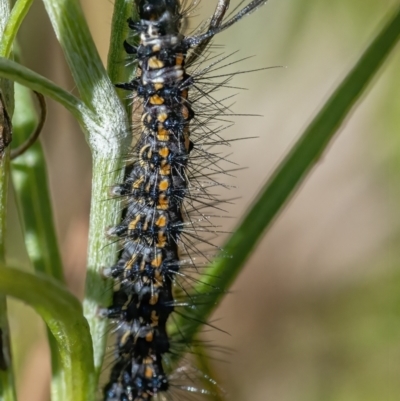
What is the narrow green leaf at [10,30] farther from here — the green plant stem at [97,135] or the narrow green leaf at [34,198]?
the narrow green leaf at [34,198]

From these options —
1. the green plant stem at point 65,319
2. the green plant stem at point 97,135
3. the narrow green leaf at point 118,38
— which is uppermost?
the narrow green leaf at point 118,38

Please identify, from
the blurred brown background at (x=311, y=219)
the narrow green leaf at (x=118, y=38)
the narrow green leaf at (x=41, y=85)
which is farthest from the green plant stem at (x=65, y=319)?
the blurred brown background at (x=311, y=219)

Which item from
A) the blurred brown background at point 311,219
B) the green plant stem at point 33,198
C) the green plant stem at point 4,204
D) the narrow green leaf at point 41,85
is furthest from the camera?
the blurred brown background at point 311,219

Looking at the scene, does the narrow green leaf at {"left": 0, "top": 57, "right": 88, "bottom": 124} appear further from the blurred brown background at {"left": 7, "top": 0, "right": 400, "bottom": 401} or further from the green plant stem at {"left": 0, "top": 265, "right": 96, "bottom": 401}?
the blurred brown background at {"left": 7, "top": 0, "right": 400, "bottom": 401}

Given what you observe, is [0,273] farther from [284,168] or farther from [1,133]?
[284,168]

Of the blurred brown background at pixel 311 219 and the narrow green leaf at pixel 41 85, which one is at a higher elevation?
the blurred brown background at pixel 311 219

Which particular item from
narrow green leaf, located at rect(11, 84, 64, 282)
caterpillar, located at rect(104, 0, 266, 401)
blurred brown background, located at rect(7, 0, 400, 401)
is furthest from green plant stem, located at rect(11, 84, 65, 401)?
blurred brown background, located at rect(7, 0, 400, 401)
